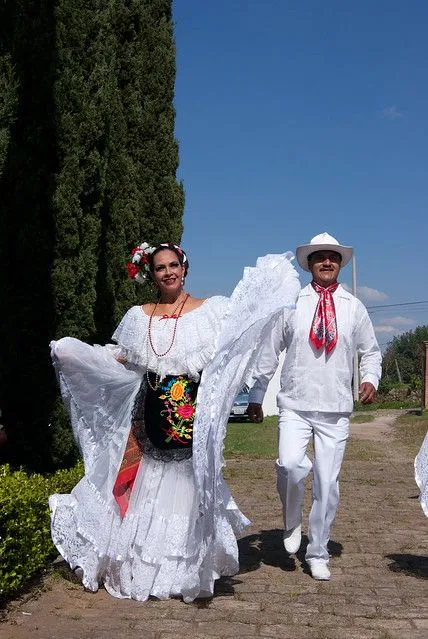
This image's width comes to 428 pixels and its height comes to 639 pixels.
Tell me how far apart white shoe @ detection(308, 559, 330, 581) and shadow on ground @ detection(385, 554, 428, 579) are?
23.3 inches

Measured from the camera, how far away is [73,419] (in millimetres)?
5676

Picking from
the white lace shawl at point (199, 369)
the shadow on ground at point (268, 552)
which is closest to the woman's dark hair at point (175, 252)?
the white lace shawl at point (199, 369)

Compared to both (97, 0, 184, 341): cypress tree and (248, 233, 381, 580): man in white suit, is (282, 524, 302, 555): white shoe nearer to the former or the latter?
(248, 233, 381, 580): man in white suit

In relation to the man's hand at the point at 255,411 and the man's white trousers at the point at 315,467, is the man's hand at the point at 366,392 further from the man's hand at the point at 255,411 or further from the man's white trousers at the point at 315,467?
the man's hand at the point at 255,411

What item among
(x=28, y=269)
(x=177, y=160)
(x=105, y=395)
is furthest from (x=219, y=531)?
(x=177, y=160)

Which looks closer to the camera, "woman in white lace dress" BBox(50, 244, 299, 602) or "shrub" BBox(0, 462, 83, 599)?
"shrub" BBox(0, 462, 83, 599)

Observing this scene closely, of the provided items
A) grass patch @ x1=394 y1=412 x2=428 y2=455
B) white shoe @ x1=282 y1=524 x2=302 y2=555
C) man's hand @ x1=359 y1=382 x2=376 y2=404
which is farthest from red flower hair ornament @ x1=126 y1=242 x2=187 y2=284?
grass patch @ x1=394 y1=412 x2=428 y2=455

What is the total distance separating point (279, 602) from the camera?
5.02 meters

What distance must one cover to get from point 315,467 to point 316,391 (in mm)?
533

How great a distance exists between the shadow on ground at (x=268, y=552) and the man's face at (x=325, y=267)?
204 centimetres

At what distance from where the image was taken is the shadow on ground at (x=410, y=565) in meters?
5.82

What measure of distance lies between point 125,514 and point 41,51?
4.30 metres

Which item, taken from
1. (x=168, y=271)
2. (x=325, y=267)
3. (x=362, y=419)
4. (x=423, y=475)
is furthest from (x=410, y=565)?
(x=362, y=419)

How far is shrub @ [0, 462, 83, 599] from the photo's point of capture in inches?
192
